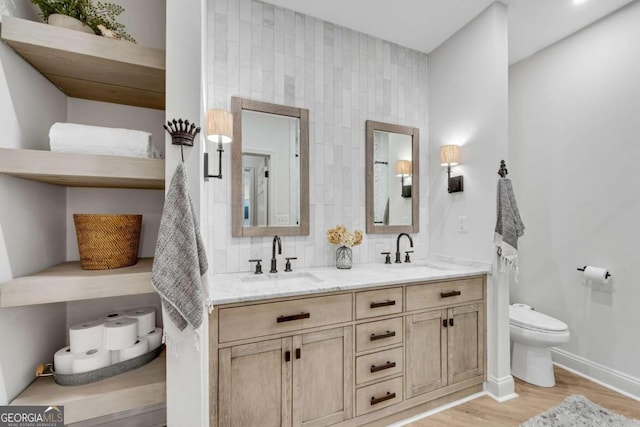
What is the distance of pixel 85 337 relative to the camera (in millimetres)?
1263

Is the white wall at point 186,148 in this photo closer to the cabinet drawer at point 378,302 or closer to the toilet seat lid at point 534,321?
the cabinet drawer at point 378,302

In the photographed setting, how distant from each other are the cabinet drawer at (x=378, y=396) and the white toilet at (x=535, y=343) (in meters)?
1.18

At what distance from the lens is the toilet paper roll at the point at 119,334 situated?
4.22ft

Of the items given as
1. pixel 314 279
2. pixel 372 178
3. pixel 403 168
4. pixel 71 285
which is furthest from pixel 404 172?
pixel 71 285

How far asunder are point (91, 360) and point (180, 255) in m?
0.70

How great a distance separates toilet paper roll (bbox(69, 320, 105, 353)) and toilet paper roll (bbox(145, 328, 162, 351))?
0.65 ft

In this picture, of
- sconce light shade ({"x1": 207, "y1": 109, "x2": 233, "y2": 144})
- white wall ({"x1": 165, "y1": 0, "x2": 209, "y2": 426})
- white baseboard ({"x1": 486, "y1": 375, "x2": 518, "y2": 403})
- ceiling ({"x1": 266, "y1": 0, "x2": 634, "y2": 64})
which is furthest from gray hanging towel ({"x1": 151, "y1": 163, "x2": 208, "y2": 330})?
white baseboard ({"x1": 486, "y1": 375, "x2": 518, "y2": 403})

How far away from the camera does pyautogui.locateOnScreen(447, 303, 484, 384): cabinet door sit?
2.01 meters

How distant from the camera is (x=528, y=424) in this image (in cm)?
175

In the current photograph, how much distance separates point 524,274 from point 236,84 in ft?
10.4

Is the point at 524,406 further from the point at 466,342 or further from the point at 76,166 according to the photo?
the point at 76,166

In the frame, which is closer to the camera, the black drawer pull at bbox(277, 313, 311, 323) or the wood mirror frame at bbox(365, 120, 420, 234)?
the black drawer pull at bbox(277, 313, 311, 323)

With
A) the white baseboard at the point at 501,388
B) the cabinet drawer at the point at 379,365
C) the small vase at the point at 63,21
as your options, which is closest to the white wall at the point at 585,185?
the white baseboard at the point at 501,388

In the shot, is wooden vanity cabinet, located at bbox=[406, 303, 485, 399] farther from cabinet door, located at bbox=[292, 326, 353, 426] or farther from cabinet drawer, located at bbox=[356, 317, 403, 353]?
cabinet door, located at bbox=[292, 326, 353, 426]
